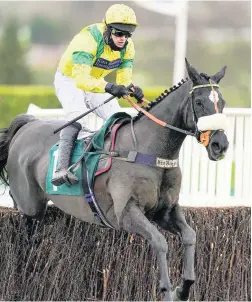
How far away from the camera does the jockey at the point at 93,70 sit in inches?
287

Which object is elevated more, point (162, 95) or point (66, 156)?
point (162, 95)

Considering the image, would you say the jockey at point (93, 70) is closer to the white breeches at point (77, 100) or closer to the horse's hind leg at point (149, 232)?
the white breeches at point (77, 100)

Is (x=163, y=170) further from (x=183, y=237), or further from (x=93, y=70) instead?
(x=93, y=70)

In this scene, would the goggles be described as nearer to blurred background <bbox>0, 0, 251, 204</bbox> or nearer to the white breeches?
the white breeches

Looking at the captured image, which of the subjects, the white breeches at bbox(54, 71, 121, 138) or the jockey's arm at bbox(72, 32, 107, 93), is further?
the white breeches at bbox(54, 71, 121, 138)

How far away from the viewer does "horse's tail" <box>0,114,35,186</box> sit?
870 cm

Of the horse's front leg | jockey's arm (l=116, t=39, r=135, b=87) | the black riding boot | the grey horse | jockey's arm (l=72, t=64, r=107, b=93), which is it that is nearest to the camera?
the grey horse

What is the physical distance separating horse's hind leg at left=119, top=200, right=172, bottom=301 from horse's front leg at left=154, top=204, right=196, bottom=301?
0.25 meters

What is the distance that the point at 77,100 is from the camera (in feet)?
25.7

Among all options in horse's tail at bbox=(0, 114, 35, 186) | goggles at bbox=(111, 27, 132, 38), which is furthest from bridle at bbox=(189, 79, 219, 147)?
horse's tail at bbox=(0, 114, 35, 186)

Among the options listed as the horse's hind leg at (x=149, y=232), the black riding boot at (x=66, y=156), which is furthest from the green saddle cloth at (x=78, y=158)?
the horse's hind leg at (x=149, y=232)

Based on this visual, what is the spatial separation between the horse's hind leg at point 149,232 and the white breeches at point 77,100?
3.07 feet

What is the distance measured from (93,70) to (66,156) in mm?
703

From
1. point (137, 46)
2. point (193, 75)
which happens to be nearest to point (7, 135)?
point (193, 75)
